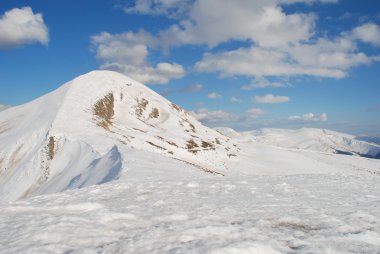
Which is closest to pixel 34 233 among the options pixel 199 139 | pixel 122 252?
pixel 122 252

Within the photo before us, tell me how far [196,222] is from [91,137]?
4925cm

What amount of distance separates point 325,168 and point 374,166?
84.7ft

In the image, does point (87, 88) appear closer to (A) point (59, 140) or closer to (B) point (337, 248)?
(A) point (59, 140)

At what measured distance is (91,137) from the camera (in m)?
55.9

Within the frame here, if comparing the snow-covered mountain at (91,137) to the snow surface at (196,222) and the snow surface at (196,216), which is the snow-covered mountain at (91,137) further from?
the snow surface at (196,222)

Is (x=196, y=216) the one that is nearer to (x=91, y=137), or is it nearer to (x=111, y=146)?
(x=111, y=146)

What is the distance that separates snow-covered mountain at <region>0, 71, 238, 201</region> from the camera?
45.3 meters

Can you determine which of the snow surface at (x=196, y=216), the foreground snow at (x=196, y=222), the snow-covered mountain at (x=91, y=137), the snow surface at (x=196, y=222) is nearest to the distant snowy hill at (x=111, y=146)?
the snow-covered mountain at (x=91, y=137)

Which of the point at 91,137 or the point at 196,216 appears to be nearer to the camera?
the point at 196,216

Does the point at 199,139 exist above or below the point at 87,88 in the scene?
below

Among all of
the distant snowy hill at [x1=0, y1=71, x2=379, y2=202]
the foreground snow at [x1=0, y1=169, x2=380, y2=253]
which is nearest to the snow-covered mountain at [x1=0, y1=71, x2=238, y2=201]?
the distant snowy hill at [x1=0, y1=71, x2=379, y2=202]

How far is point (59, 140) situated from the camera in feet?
188

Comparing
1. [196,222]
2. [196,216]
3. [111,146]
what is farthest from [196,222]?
[111,146]

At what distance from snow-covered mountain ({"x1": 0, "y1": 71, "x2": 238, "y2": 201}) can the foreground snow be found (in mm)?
15030
